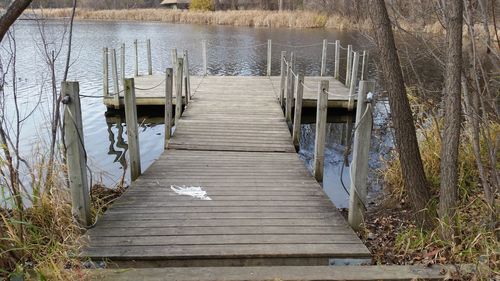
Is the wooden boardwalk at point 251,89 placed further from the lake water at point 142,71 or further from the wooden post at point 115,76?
the lake water at point 142,71

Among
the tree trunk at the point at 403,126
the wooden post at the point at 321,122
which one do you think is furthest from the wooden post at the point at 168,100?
the tree trunk at the point at 403,126

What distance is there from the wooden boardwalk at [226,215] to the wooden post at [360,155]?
18 cm

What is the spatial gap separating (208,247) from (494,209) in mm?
2425

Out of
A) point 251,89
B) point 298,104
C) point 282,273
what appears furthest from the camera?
point 251,89

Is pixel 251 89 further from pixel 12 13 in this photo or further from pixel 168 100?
pixel 12 13

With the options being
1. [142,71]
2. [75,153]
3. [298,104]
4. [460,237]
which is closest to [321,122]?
[298,104]

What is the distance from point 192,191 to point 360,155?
76.3 inches

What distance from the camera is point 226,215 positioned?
13.7 ft

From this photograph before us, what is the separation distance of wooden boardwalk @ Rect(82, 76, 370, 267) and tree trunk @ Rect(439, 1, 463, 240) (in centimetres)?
78

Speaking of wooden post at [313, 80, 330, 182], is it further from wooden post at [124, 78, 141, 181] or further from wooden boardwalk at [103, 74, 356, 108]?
wooden boardwalk at [103, 74, 356, 108]

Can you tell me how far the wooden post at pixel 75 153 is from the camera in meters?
3.59

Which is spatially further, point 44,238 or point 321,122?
point 321,122

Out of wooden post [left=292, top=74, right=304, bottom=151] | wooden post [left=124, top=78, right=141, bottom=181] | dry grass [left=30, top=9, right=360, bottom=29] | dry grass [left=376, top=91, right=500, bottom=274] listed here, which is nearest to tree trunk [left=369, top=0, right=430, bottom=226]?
dry grass [left=376, top=91, right=500, bottom=274]

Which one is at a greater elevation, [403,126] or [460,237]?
[403,126]
